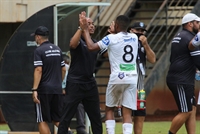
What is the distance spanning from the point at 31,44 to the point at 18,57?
406 millimetres

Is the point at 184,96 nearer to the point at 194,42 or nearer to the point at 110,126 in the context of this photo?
the point at 194,42

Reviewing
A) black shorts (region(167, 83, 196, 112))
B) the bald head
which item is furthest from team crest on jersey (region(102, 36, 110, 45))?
black shorts (region(167, 83, 196, 112))

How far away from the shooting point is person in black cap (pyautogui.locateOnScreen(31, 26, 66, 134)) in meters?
13.1

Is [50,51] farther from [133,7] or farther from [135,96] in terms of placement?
[133,7]

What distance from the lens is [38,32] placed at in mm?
13289

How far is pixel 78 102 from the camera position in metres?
12.3

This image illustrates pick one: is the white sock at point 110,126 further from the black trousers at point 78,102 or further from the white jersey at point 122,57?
the white jersey at point 122,57

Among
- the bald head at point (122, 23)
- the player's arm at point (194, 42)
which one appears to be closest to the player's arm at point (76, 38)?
the bald head at point (122, 23)

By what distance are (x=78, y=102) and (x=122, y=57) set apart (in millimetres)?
1075

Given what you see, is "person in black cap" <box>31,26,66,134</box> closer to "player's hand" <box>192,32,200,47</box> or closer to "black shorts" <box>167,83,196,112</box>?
"black shorts" <box>167,83,196,112</box>

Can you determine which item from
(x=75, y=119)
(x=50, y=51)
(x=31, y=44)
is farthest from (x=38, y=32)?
(x=75, y=119)

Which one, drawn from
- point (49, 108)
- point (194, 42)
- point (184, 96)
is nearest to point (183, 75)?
point (184, 96)

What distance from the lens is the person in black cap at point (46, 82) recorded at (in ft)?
42.9

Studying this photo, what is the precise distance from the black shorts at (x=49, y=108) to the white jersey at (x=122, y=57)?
1.51 metres
